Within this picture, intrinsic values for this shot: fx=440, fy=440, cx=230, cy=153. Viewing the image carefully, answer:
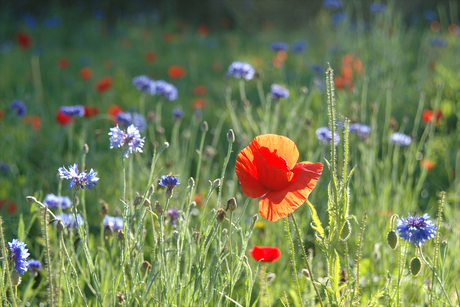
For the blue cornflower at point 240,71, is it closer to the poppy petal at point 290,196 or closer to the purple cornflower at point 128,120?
the purple cornflower at point 128,120

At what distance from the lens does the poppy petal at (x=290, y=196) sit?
3.13 ft

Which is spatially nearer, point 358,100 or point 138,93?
point 358,100

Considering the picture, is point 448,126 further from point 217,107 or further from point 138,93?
point 138,93

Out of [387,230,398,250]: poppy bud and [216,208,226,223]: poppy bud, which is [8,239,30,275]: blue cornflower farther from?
[387,230,398,250]: poppy bud

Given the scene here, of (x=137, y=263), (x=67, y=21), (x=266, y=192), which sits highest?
(x=67, y=21)

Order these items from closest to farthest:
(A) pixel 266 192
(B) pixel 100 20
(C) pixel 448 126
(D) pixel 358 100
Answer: (A) pixel 266 192, (D) pixel 358 100, (C) pixel 448 126, (B) pixel 100 20

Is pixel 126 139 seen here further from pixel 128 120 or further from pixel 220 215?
pixel 128 120

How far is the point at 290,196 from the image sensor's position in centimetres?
97

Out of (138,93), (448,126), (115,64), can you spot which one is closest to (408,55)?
(448,126)

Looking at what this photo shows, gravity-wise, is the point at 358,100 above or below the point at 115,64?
below

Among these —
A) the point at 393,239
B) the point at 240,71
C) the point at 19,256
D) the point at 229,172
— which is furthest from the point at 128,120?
the point at 393,239

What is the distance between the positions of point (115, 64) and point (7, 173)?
8.73 feet

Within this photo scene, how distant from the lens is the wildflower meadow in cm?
104

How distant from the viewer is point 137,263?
1.22 meters
